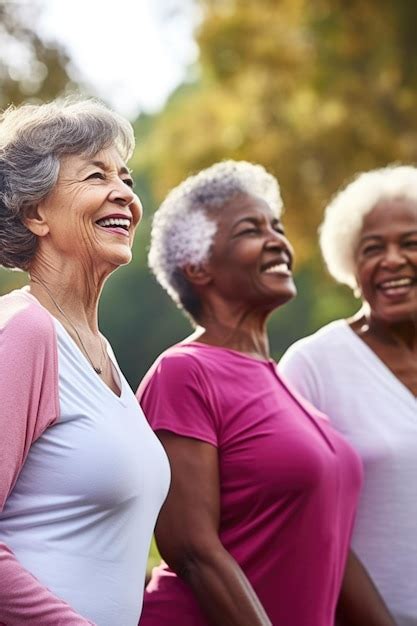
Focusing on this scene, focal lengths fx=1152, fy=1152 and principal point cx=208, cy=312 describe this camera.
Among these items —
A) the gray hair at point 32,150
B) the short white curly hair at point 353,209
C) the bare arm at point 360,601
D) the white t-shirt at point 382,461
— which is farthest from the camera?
the short white curly hair at point 353,209

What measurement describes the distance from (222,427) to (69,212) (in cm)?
91

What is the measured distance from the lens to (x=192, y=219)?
12.7 ft

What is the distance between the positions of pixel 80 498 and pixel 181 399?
89 cm

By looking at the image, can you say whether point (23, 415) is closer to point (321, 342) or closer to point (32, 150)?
point (32, 150)

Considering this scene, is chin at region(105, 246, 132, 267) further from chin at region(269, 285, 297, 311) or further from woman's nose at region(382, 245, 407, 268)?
woman's nose at region(382, 245, 407, 268)

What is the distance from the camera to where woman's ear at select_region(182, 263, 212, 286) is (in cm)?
383

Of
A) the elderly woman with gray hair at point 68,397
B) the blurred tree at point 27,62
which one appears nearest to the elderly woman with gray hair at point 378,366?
the elderly woman with gray hair at point 68,397

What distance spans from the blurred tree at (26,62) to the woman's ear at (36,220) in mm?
7125

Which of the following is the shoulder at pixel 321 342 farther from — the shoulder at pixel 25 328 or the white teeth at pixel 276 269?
the shoulder at pixel 25 328

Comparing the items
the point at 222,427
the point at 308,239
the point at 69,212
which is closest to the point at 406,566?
the point at 222,427

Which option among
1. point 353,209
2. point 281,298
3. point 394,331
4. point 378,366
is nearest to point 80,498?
point 281,298

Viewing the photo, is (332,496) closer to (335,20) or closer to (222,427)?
(222,427)

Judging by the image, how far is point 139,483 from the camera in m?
2.61

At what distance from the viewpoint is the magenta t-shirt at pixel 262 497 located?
3314 millimetres
